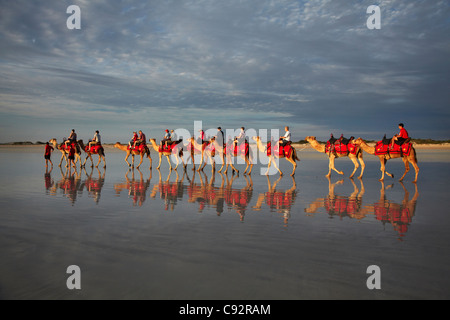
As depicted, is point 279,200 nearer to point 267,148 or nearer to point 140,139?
point 267,148

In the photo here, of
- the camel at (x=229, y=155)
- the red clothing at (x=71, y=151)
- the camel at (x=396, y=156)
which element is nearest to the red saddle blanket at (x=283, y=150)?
the camel at (x=229, y=155)

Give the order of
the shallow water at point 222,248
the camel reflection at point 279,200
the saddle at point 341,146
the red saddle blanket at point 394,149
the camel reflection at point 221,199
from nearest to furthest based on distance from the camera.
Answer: the shallow water at point 222,248 → the camel reflection at point 279,200 → the camel reflection at point 221,199 → the red saddle blanket at point 394,149 → the saddle at point 341,146

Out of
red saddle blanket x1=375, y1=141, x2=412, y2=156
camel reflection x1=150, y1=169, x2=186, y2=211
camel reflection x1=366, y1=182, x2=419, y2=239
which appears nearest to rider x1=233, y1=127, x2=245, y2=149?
red saddle blanket x1=375, y1=141, x2=412, y2=156

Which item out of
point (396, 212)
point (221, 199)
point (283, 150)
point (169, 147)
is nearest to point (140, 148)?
point (169, 147)

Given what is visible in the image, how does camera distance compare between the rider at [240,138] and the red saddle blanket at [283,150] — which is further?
the rider at [240,138]

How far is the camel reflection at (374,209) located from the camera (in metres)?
7.61

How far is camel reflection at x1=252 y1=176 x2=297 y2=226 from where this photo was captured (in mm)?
8695

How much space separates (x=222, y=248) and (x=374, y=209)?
5.48 m

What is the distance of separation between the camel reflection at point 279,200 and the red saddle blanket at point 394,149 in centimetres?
727

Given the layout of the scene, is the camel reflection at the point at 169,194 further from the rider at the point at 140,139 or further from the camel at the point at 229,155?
the rider at the point at 140,139

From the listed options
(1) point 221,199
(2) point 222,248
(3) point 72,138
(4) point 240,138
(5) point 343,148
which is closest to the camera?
(2) point 222,248

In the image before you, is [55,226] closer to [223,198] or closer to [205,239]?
[205,239]

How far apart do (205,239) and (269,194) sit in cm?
604

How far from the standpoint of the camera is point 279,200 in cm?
1030
